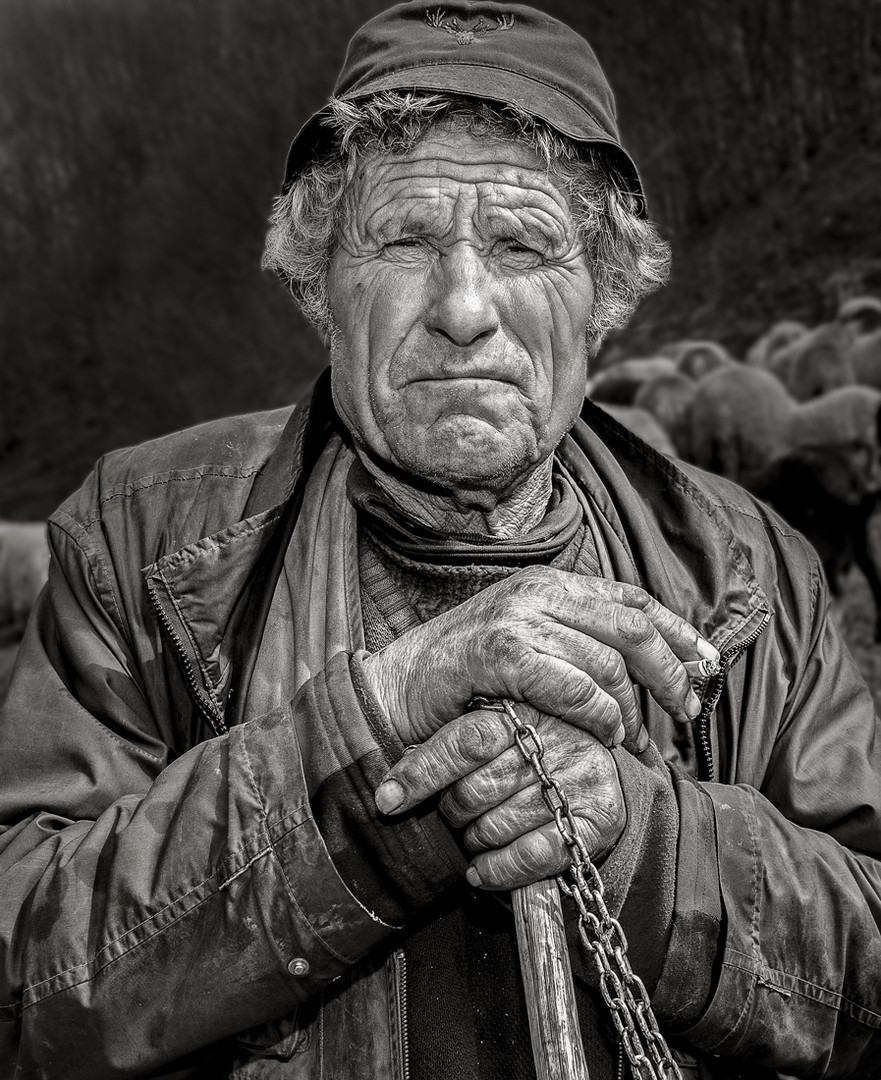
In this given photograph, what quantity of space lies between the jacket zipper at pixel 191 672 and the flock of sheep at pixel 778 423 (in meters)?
5.67

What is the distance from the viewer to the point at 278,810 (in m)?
1.72

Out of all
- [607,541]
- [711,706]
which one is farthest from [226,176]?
[711,706]

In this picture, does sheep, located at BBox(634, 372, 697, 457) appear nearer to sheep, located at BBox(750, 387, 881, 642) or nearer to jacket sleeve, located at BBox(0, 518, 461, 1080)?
sheep, located at BBox(750, 387, 881, 642)

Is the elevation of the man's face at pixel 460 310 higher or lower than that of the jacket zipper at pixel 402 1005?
higher

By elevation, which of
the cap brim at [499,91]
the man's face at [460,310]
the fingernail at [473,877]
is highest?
the cap brim at [499,91]

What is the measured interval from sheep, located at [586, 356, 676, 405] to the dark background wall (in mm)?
165

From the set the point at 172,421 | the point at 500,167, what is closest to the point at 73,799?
the point at 500,167

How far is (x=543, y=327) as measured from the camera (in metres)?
2.16

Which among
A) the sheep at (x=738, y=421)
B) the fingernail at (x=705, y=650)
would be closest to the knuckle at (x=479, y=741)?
the fingernail at (x=705, y=650)

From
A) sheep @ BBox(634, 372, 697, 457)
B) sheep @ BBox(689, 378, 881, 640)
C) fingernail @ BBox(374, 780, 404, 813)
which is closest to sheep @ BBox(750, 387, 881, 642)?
sheep @ BBox(689, 378, 881, 640)

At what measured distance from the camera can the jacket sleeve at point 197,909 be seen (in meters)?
1.71

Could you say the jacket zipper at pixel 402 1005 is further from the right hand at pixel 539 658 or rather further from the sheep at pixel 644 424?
the sheep at pixel 644 424

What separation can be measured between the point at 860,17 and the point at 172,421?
Result: 21.0 ft

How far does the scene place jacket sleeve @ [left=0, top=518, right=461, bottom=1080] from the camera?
1711 millimetres
